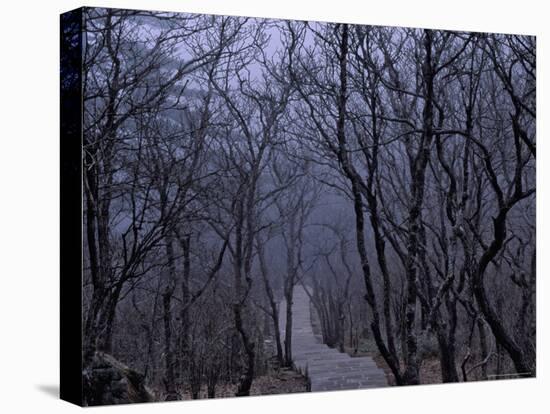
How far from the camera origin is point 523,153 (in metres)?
10.9

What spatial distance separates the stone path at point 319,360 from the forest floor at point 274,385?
0.30 ft

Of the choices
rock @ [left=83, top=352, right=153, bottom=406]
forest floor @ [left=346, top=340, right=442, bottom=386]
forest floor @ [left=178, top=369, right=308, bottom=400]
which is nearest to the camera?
rock @ [left=83, top=352, right=153, bottom=406]

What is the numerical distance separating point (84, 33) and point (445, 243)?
3874 millimetres

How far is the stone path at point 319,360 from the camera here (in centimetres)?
988

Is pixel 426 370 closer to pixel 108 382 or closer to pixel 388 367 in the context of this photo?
pixel 388 367

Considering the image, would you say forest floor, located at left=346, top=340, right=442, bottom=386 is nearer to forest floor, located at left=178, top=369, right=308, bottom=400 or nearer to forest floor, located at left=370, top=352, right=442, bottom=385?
forest floor, located at left=370, top=352, right=442, bottom=385

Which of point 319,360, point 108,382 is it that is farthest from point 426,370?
point 108,382

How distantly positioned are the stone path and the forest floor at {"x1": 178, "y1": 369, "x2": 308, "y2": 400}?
0.30 feet

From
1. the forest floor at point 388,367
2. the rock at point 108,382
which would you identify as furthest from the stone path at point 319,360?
the rock at point 108,382

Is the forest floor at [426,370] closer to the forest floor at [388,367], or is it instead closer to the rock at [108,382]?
the forest floor at [388,367]

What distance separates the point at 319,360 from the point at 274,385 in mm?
496

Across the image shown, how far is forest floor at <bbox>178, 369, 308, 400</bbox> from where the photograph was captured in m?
9.55

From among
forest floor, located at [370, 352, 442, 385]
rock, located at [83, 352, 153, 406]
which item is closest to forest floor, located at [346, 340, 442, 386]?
forest floor, located at [370, 352, 442, 385]

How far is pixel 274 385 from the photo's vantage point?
9.74 meters
